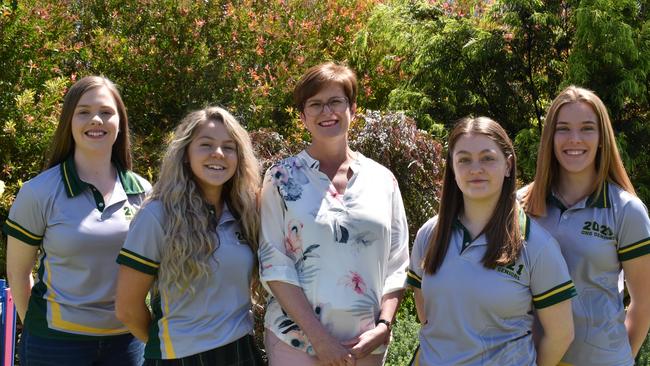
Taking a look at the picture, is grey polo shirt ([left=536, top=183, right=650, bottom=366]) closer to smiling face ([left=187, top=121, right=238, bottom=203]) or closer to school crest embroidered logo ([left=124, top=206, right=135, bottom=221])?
smiling face ([left=187, top=121, right=238, bottom=203])

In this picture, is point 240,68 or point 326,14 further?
point 326,14

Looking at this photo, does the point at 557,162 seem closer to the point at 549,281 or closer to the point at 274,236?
the point at 549,281

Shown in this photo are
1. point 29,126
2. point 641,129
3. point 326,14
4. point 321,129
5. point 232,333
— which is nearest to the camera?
point 232,333

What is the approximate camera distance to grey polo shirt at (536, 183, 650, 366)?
3.31 metres

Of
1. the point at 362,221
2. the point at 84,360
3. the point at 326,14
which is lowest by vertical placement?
the point at 84,360

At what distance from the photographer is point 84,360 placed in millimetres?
3559

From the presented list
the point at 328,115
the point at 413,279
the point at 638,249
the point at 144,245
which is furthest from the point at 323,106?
the point at 638,249

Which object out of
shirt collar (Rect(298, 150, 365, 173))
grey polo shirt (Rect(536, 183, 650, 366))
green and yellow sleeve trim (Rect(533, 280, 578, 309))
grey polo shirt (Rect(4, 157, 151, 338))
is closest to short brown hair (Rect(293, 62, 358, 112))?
shirt collar (Rect(298, 150, 365, 173))

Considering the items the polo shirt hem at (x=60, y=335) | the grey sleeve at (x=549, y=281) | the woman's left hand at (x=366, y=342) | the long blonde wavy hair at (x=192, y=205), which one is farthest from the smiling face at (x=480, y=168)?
the polo shirt hem at (x=60, y=335)

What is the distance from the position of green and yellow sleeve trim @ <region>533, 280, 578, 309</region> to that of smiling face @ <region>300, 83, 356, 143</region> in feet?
3.86

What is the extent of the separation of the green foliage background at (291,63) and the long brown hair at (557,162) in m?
2.46

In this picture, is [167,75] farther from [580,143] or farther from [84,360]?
[580,143]

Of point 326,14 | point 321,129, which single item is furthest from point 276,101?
point 321,129

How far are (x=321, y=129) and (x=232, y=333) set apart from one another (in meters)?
1.00
